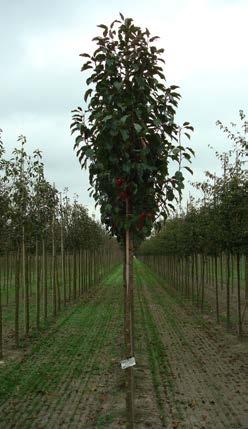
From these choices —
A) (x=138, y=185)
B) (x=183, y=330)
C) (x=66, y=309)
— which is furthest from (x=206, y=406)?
(x=66, y=309)

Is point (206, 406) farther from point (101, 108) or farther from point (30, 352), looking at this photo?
point (30, 352)

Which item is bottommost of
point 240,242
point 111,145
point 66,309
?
point 66,309

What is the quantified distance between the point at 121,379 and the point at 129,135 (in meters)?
5.24

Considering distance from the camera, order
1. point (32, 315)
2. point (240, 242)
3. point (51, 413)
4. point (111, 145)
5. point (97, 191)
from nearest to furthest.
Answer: point (111, 145)
point (97, 191)
point (51, 413)
point (240, 242)
point (32, 315)

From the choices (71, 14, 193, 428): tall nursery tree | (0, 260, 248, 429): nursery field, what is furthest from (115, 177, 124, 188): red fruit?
(0, 260, 248, 429): nursery field

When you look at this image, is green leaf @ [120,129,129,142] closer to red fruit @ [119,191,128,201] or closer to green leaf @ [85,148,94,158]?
green leaf @ [85,148,94,158]

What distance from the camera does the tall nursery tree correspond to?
6.13 metres

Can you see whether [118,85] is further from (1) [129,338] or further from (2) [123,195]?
(1) [129,338]

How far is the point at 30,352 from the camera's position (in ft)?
40.5

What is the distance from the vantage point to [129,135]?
6.20m

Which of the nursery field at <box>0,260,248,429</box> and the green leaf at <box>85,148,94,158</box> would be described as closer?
the green leaf at <box>85,148,94,158</box>

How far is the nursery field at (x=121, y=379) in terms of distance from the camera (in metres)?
7.36

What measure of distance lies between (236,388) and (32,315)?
11433mm

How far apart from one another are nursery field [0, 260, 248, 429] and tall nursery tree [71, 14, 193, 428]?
5.65ft
